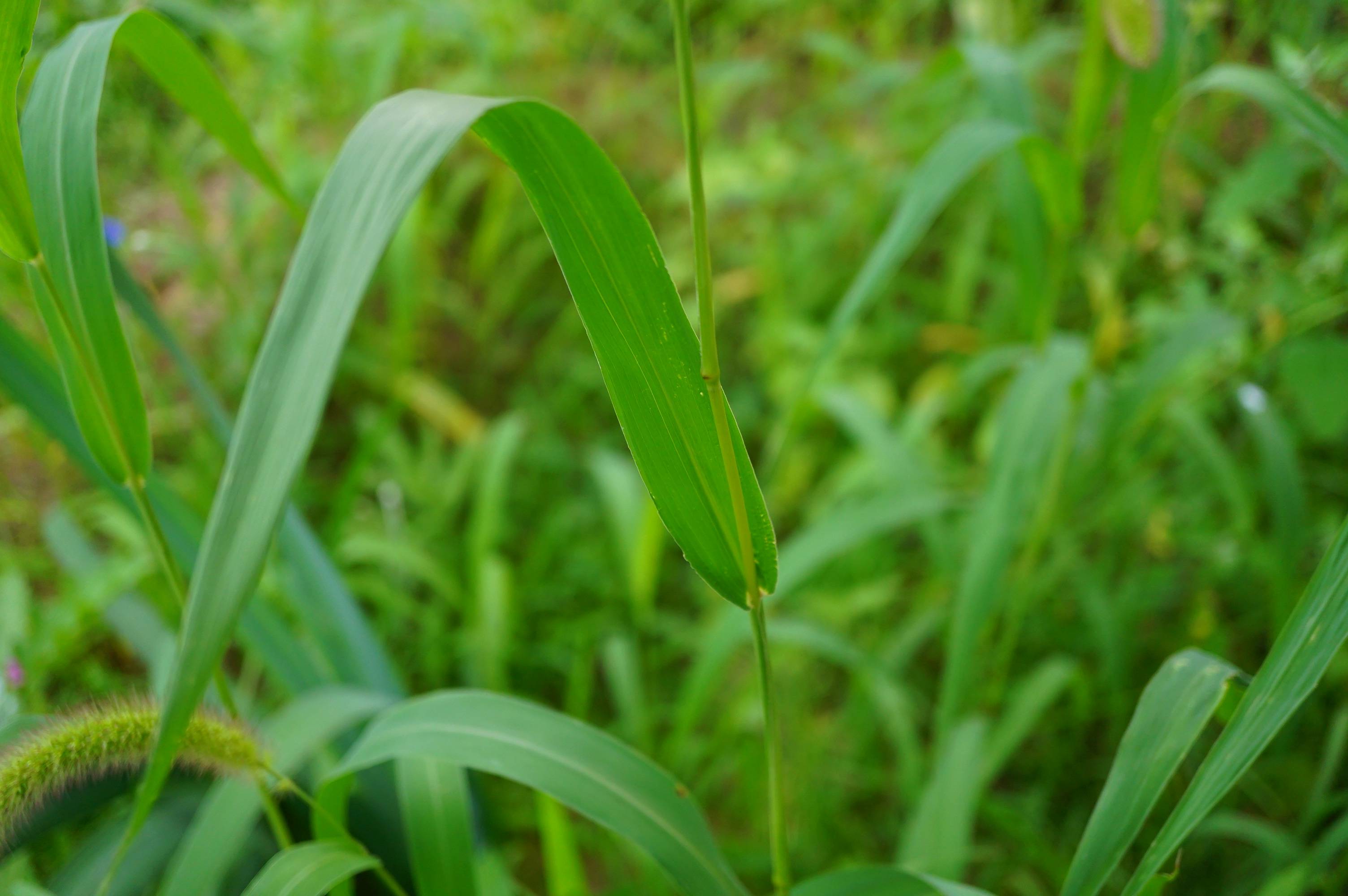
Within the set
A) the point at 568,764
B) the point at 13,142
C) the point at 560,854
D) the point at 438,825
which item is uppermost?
the point at 13,142

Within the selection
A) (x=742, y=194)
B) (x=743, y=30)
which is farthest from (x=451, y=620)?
(x=743, y=30)

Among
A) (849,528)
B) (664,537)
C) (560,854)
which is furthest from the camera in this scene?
(664,537)

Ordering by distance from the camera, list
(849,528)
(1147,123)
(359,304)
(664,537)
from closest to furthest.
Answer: (359,304) → (1147,123) → (849,528) → (664,537)

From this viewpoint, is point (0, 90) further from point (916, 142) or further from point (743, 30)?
point (743, 30)

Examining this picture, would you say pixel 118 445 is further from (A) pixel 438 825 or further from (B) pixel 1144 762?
(B) pixel 1144 762

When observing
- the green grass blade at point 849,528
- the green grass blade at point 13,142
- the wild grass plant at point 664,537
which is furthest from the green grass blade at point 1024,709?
the green grass blade at point 13,142

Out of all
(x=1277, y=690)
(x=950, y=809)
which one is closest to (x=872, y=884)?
(x=1277, y=690)
